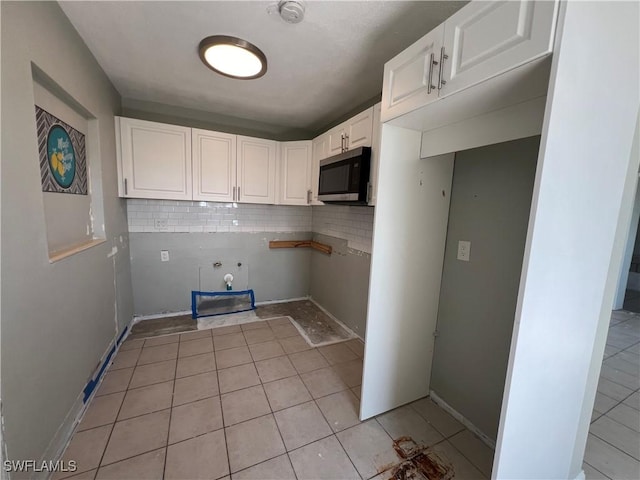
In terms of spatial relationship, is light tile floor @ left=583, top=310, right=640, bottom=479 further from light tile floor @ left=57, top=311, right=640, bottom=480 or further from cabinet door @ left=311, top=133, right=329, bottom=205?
cabinet door @ left=311, top=133, right=329, bottom=205

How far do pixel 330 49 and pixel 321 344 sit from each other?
252cm

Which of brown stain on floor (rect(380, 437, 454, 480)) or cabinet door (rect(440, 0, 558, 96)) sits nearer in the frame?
cabinet door (rect(440, 0, 558, 96))

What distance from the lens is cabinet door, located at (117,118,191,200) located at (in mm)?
2510

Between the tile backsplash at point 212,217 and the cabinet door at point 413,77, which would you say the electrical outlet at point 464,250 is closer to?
the cabinet door at point 413,77

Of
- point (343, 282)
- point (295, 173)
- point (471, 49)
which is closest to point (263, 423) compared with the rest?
point (343, 282)

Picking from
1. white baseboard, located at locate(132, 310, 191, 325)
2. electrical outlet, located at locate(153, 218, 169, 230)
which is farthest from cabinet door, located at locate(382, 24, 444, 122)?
white baseboard, located at locate(132, 310, 191, 325)

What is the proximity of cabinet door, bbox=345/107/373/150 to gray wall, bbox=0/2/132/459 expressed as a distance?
191 centimetres

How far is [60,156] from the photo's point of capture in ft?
5.26

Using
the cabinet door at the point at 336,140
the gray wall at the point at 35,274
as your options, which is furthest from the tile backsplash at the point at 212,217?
the cabinet door at the point at 336,140

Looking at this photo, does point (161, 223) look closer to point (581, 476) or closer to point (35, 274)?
point (35, 274)

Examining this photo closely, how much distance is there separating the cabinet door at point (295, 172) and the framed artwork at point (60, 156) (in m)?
1.82

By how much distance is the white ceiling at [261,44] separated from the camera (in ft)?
4.62

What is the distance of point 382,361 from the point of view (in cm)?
170

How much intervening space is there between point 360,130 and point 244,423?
229 centimetres
